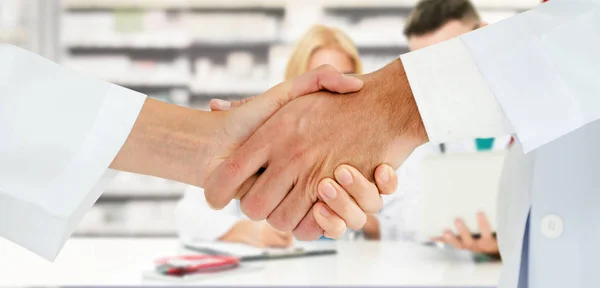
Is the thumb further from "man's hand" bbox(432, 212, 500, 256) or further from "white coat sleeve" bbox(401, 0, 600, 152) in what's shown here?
"man's hand" bbox(432, 212, 500, 256)

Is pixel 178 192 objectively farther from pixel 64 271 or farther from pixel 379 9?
pixel 64 271

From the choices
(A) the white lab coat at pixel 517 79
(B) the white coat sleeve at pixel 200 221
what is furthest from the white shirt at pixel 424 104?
(B) the white coat sleeve at pixel 200 221

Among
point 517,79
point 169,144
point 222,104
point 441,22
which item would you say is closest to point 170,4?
point 441,22

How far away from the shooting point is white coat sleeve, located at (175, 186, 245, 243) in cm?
263

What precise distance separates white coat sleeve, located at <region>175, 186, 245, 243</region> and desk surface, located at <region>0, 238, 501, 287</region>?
1.06 ft

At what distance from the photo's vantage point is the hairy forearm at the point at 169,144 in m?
1.16

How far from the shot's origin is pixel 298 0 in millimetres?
4707

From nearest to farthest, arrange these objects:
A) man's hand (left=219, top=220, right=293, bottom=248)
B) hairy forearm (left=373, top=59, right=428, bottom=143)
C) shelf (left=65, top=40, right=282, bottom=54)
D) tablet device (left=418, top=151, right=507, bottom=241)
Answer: hairy forearm (left=373, top=59, right=428, bottom=143) < tablet device (left=418, top=151, right=507, bottom=241) < man's hand (left=219, top=220, right=293, bottom=248) < shelf (left=65, top=40, right=282, bottom=54)

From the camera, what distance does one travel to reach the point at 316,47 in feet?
10.5

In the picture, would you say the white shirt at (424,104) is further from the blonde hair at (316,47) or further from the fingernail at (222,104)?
the blonde hair at (316,47)

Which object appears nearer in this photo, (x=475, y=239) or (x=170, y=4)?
(x=475, y=239)

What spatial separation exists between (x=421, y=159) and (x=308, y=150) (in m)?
1.11

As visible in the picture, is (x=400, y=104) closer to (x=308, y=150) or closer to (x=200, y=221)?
(x=308, y=150)

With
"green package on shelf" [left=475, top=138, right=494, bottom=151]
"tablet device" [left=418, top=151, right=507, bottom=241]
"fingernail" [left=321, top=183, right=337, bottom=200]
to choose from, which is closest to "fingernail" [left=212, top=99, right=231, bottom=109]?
"fingernail" [left=321, top=183, right=337, bottom=200]
